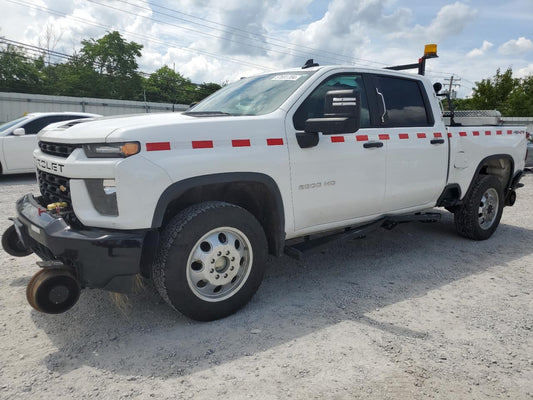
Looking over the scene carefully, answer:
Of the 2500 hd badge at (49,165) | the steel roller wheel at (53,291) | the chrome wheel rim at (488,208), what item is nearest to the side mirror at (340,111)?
the 2500 hd badge at (49,165)

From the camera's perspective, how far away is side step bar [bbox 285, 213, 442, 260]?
3.65 metres

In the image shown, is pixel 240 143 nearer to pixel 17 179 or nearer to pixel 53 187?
pixel 53 187

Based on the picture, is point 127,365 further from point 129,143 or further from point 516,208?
point 516,208

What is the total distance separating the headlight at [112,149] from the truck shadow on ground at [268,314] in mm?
1230

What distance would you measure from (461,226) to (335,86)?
278 centimetres

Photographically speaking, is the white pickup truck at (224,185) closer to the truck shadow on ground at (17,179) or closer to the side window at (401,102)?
the side window at (401,102)

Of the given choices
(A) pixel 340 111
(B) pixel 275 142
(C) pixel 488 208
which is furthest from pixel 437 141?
(B) pixel 275 142

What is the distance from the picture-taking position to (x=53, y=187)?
3.20 meters

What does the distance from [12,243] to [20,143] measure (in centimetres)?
662

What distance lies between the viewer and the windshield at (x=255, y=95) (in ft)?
11.9

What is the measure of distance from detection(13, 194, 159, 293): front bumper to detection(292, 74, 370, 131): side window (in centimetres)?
147

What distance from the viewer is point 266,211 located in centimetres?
349

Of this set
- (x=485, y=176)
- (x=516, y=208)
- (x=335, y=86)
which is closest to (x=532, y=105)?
(x=516, y=208)

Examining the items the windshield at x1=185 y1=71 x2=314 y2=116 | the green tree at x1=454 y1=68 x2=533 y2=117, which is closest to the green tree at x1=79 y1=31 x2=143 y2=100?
the green tree at x1=454 y1=68 x2=533 y2=117
